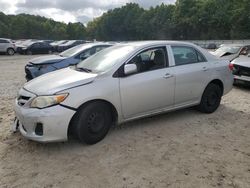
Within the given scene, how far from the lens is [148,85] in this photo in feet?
15.9

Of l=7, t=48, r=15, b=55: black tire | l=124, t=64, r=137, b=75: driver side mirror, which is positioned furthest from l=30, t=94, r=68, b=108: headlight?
l=7, t=48, r=15, b=55: black tire

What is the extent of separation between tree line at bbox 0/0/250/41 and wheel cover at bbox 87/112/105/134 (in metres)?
54.0

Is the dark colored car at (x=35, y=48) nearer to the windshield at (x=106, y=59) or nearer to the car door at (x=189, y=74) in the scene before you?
the windshield at (x=106, y=59)

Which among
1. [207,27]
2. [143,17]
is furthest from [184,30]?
[143,17]

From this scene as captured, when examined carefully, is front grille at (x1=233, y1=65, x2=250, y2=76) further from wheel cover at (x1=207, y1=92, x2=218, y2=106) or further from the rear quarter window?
the rear quarter window

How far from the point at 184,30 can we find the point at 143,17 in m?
18.8

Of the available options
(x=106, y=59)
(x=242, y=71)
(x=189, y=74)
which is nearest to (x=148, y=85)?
(x=106, y=59)

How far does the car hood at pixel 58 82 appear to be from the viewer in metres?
4.12

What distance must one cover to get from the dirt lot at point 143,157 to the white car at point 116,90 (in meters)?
0.30

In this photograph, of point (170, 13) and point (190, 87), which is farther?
point (170, 13)

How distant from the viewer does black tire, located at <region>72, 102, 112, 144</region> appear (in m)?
4.15

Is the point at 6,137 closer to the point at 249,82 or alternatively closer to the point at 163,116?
the point at 163,116

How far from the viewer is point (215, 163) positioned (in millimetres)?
3836

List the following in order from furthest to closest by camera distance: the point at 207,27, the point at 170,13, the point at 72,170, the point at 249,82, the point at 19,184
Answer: the point at 170,13
the point at 207,27
the point at 249,82
the point at 72,170
the point at 19,184
